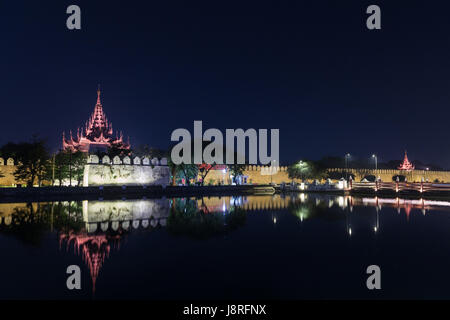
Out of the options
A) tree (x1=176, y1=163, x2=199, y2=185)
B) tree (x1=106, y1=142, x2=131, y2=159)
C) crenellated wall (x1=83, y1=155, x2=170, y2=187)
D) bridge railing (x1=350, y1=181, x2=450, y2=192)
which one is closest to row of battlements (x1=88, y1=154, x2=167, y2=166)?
crenellated wall (x1=83, y1=155, x2=170, y2=187)

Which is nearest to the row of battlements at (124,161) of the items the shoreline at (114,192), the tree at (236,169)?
the shoreline at (114,192)

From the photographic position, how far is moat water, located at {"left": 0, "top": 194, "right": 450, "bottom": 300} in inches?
220

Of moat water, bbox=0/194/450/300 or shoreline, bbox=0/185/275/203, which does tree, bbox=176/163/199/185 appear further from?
moat water, bbox=0/194/450/300

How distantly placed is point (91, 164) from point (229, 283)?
2931 cm

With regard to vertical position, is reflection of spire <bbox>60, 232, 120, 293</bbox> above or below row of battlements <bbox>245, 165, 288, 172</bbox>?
below

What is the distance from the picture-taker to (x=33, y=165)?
30.4 metres

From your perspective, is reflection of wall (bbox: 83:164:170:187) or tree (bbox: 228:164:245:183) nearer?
reflection of wall (bbox: 83:164:170:187)

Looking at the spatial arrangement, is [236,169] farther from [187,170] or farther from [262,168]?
[262,168]

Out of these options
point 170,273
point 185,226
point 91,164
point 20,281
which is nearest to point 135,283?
point 170,273

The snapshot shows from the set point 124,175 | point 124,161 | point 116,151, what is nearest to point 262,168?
point 116,151

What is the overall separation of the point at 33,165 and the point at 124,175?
317 inches

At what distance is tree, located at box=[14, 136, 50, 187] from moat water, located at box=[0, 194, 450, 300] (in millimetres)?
19527
